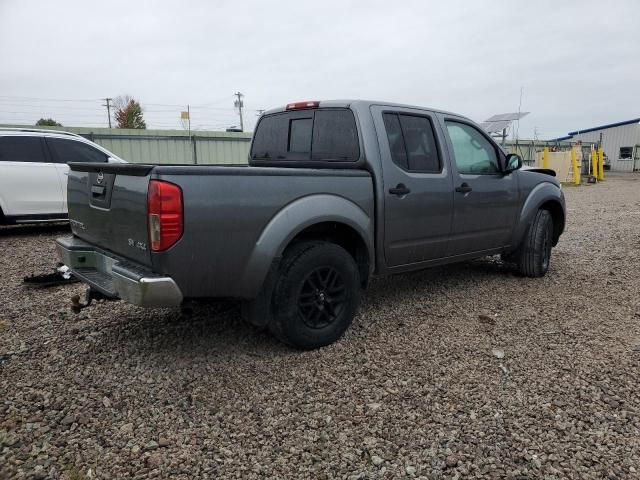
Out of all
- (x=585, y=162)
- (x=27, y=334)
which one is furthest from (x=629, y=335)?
(x=585, y=162)

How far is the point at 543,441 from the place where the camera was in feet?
Answer: 8.14

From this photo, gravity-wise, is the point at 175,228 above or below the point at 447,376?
above

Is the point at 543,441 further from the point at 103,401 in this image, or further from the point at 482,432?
the point at 103,401

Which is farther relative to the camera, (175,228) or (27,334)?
(27,334)

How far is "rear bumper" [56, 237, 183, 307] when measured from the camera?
2.78 m

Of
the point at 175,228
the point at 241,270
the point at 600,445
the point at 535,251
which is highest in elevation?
the point at 175,228

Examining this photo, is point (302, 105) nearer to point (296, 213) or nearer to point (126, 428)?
point (296, 213)

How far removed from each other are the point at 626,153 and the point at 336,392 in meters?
43.7

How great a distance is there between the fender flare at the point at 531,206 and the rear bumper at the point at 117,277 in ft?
12.5

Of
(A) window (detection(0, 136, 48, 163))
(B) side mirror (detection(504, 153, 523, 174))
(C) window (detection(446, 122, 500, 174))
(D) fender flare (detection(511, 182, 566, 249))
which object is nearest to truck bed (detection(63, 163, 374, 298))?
(C) window (detection(446, 122, 500, 174))

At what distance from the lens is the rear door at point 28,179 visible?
7780mm

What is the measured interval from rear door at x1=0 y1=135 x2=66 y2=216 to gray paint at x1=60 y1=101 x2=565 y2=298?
16.3 feet


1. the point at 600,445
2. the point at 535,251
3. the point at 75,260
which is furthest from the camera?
the point at 535,251

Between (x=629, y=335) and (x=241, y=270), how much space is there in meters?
3.05
